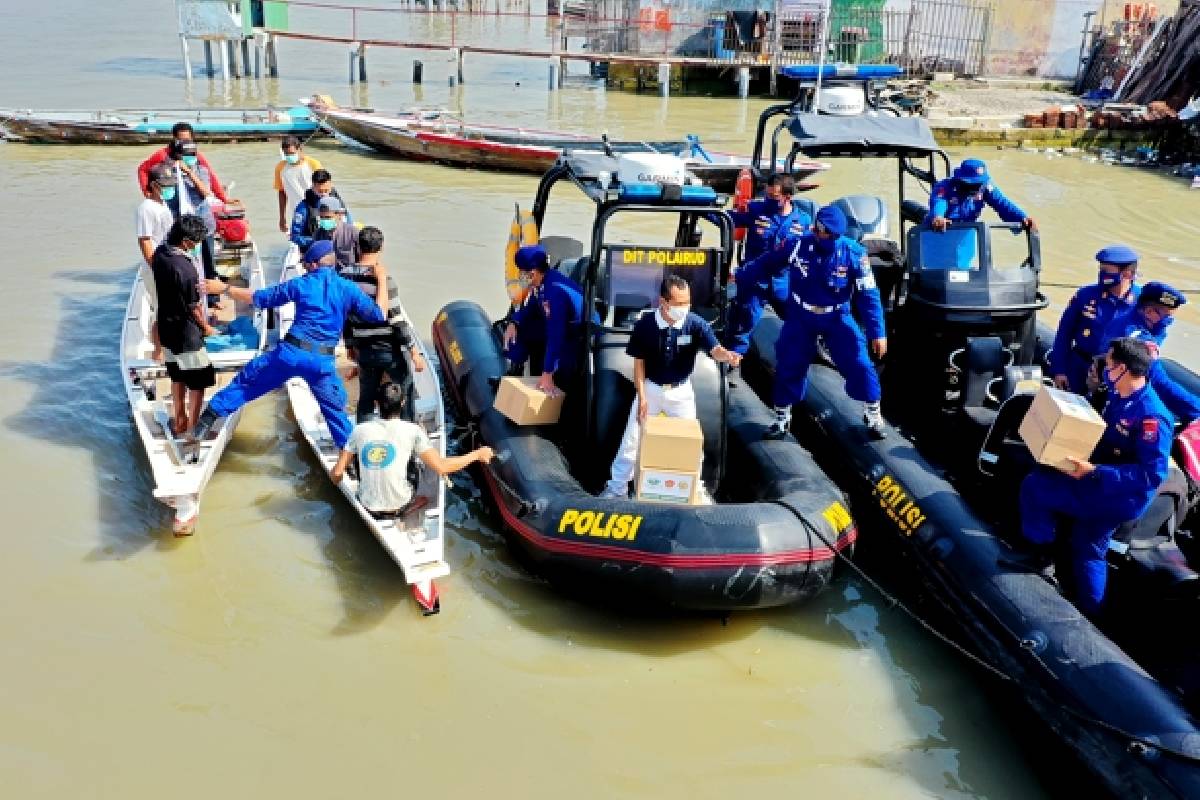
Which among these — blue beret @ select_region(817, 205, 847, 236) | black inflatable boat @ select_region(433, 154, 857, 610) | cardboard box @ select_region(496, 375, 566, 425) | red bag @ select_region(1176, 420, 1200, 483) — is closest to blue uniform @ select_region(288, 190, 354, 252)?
black inflatable boat @ select_region(433, 154, 857, 610)

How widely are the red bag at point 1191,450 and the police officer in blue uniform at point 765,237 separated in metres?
3.17

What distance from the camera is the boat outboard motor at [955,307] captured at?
7234mm

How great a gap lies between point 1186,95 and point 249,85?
22217mm

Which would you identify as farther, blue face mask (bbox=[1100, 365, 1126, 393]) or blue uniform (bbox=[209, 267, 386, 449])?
blue uniform (bbox=[209, 267, 386, 449])

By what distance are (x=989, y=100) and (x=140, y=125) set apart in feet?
63.0

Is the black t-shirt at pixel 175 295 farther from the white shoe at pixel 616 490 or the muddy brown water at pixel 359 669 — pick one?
the white shoe at pixel 616 490

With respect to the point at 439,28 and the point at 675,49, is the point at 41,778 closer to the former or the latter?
the point at 675,49

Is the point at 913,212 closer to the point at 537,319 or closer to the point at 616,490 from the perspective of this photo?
the point at 537,319

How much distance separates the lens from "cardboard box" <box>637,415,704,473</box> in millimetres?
5863

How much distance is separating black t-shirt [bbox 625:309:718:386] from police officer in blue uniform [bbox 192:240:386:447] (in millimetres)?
1900

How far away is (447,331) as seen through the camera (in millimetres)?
8367

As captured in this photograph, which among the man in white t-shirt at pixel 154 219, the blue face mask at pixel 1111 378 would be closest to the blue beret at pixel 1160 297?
the blue face mask at pixel 1111 378

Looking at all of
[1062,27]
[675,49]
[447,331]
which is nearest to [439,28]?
[675,49]

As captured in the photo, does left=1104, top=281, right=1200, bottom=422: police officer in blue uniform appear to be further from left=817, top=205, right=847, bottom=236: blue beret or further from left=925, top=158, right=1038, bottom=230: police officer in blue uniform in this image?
left=925, top=158, right=1038, bottom=230: police officer in blue uniform
